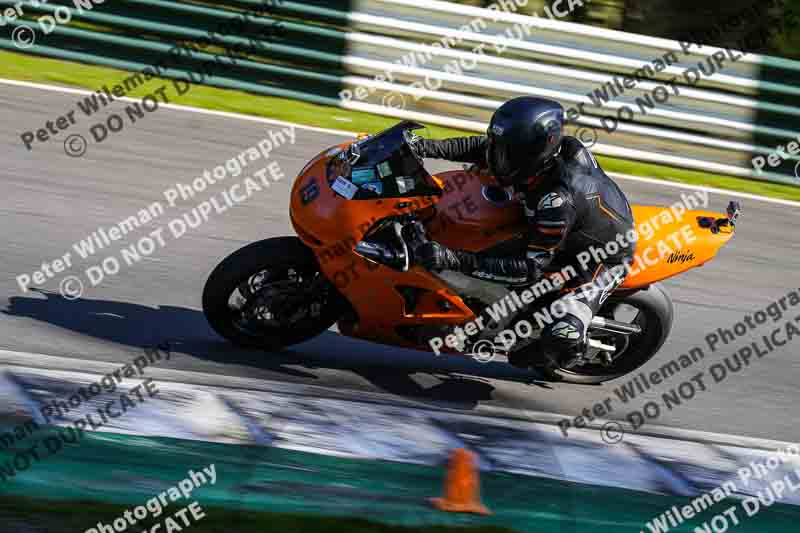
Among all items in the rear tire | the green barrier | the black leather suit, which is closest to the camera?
the green barrier

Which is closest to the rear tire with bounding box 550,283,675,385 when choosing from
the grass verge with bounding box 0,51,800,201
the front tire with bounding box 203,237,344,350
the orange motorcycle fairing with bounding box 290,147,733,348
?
the orange motorcycle fairing with bounding box 290,147,733,348

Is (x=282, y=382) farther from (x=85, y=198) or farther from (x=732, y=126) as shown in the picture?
(x=732, y=126)

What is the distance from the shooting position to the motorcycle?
5.91 metres

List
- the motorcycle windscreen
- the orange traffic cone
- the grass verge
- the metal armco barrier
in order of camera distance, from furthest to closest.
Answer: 1. the metal armco barrier
2. the grass verge
3. the motorcycle windscreen
4. the orange traffic cone

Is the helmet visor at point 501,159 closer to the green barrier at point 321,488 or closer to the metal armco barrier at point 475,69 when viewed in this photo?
the green barrier at point 321,488

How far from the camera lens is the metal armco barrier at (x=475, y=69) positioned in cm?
1203

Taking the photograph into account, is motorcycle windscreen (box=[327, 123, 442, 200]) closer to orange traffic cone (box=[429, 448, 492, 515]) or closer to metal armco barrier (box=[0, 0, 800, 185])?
orange traffic cone (box=[429, 448, 492, 515])

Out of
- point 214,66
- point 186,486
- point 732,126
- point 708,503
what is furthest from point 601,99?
point 186,486

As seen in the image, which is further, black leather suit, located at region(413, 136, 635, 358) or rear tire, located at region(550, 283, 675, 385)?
rear tire, located at region(550, 283, 675, 385)

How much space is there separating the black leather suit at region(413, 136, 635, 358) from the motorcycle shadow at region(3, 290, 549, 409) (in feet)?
2.62

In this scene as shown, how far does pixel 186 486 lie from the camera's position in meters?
4.69

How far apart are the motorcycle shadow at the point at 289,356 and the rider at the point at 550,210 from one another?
0.77m

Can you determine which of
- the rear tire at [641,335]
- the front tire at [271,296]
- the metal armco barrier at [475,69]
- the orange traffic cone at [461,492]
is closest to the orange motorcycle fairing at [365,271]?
the front tire at [271,296]

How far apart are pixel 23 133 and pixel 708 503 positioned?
689 centimetres
